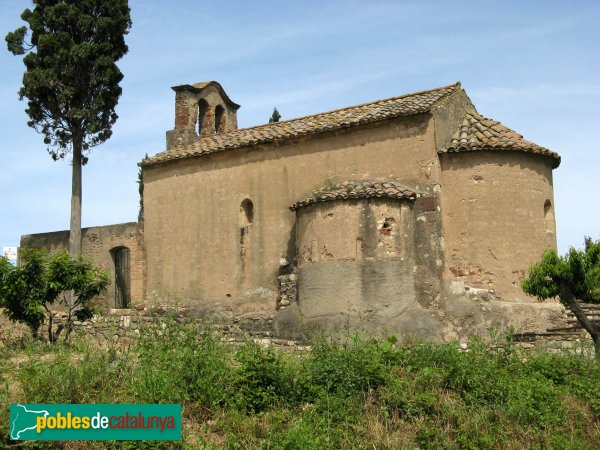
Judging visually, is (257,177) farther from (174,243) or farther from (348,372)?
(348,372)

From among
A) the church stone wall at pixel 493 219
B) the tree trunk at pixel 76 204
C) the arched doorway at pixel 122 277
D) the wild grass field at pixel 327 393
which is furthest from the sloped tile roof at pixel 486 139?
the tree trunk at pixel 76 204

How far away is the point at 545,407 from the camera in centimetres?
1053

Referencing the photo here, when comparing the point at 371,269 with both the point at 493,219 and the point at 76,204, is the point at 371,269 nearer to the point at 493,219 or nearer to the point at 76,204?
the point at 493,219

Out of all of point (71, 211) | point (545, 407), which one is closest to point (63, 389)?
point (545, 407)

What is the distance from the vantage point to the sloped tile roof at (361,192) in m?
16.4

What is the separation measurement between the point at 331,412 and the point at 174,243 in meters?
11.1

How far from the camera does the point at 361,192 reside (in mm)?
16359

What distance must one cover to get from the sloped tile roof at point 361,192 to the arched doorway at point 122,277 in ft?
24.2

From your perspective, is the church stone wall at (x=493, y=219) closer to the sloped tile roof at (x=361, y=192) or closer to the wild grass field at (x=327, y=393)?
the sloped tile roof at (x=361, y=192)

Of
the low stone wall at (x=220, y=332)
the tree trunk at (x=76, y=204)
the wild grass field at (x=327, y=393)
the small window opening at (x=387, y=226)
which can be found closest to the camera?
the wild grass field at (x=327, y=393)

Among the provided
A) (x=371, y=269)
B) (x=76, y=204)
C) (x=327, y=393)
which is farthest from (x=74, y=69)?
(x=327, y=393)

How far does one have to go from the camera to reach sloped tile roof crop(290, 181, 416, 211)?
16.4m

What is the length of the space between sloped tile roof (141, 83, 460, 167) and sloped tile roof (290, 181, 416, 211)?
5.49 ft

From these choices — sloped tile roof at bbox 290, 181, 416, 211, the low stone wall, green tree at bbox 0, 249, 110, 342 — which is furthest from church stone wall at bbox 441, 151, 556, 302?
green tree at bbox 0, 249, 110, 342
